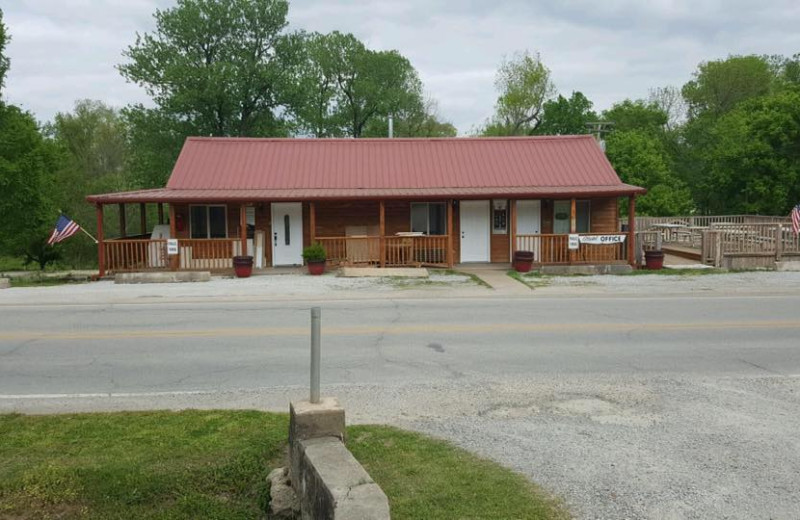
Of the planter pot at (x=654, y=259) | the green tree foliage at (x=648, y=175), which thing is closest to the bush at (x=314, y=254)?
the planter pot at (x=654, y=259)

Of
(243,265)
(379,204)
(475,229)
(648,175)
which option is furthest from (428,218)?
(648,175)

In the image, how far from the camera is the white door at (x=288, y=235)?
81.3 ft

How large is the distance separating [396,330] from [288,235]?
1347cm

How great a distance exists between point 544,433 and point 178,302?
1215 cm

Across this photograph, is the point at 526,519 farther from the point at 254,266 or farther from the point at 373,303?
the point at 254,266

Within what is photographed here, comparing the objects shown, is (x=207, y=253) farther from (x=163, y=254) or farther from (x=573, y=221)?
(x=573, y=221)

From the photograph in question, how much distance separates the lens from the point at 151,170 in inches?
1663

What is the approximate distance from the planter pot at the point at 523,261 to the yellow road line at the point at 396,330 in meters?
9.66

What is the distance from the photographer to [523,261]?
22.2 metres

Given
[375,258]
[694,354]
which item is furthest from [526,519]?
[375,258]

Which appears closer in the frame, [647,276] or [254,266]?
[647,276]

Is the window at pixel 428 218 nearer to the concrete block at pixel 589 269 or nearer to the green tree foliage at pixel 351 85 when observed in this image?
the concrete block at pixel 589 269

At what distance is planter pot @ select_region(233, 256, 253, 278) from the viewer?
71.7 ft

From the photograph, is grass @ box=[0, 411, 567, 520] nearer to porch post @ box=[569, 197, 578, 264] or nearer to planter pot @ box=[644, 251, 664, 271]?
porch post @ box=[569, 197, 578, 264]
